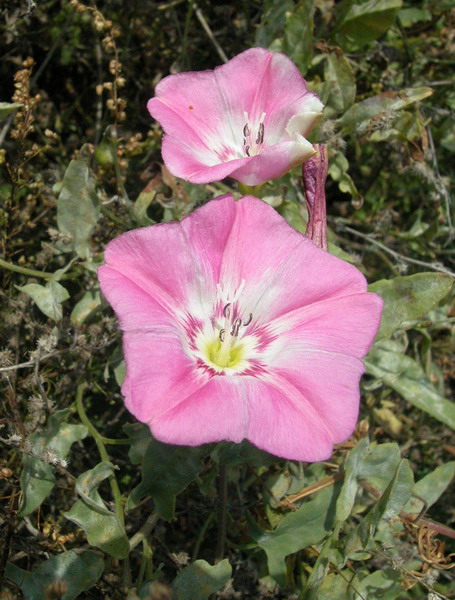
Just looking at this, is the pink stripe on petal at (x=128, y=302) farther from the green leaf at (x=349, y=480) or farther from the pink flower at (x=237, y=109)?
the green leaf at (x=349, y=480)

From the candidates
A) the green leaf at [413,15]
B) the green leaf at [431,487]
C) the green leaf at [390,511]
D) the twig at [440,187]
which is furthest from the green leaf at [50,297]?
the green leaf at [413,15]

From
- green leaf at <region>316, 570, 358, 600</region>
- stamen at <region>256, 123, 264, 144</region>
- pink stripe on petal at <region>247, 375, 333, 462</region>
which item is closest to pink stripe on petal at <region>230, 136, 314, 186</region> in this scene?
stamen at <region>256, 123, 264, 144</region>

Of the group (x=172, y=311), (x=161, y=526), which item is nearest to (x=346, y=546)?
(x=161, y=526)

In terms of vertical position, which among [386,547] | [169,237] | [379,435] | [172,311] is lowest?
[379,435]

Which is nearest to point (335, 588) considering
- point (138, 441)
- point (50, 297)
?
point (138, 441)

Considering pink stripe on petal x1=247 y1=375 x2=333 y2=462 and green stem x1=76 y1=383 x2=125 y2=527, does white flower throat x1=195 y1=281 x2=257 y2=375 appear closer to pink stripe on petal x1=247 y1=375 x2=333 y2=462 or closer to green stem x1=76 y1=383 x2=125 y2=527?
pink stripe on petal x1=247 y1=375 x2=333 y2=462

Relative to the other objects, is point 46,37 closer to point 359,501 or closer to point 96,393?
point 96,393
